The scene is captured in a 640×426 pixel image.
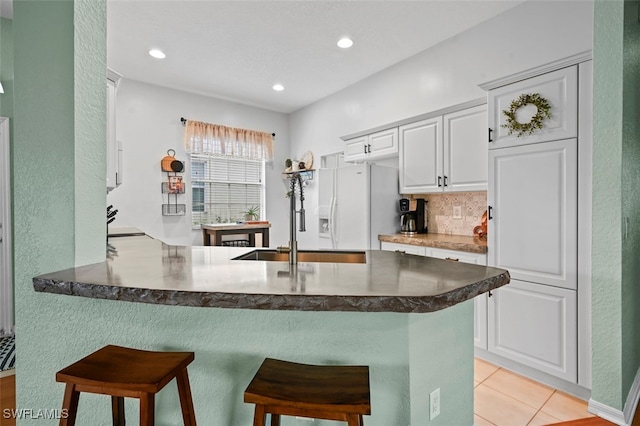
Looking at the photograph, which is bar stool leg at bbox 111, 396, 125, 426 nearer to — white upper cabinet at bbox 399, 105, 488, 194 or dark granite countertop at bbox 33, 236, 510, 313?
dark granite countertop at bbox 33, 236, 510, 313

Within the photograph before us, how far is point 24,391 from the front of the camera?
1384mm

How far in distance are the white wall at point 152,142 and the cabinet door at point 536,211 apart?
3.96 meters

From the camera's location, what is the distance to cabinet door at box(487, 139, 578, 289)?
2244mm

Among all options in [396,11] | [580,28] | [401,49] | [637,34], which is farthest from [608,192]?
[401,49]

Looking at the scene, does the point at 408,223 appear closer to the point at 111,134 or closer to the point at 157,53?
the point at 111,134

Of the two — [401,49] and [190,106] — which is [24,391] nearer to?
[401,49]

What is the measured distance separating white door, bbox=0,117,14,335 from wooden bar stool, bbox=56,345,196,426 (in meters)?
2.72

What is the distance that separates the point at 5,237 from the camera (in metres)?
3.05

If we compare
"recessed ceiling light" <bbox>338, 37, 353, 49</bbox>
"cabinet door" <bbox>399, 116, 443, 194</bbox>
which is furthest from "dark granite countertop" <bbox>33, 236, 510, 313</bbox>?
"recessed ceiling light" <bbox>338, 37, 353, 49</bbox>

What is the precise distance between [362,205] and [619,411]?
7.90 ft

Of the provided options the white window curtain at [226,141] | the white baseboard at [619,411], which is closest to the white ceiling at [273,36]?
the white window curtain at [226,141]

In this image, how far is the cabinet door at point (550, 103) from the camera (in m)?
2.24

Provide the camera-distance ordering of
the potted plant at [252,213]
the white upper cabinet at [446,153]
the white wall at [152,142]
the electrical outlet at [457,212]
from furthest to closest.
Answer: the potted plant at [252,213], the white wall at [152,142], the electrical outlet at [457,212], the white upper cabinet at [446,153]

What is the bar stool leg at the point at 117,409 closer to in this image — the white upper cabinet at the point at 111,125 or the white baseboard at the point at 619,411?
the white upper cabinet at the point at 111,125
